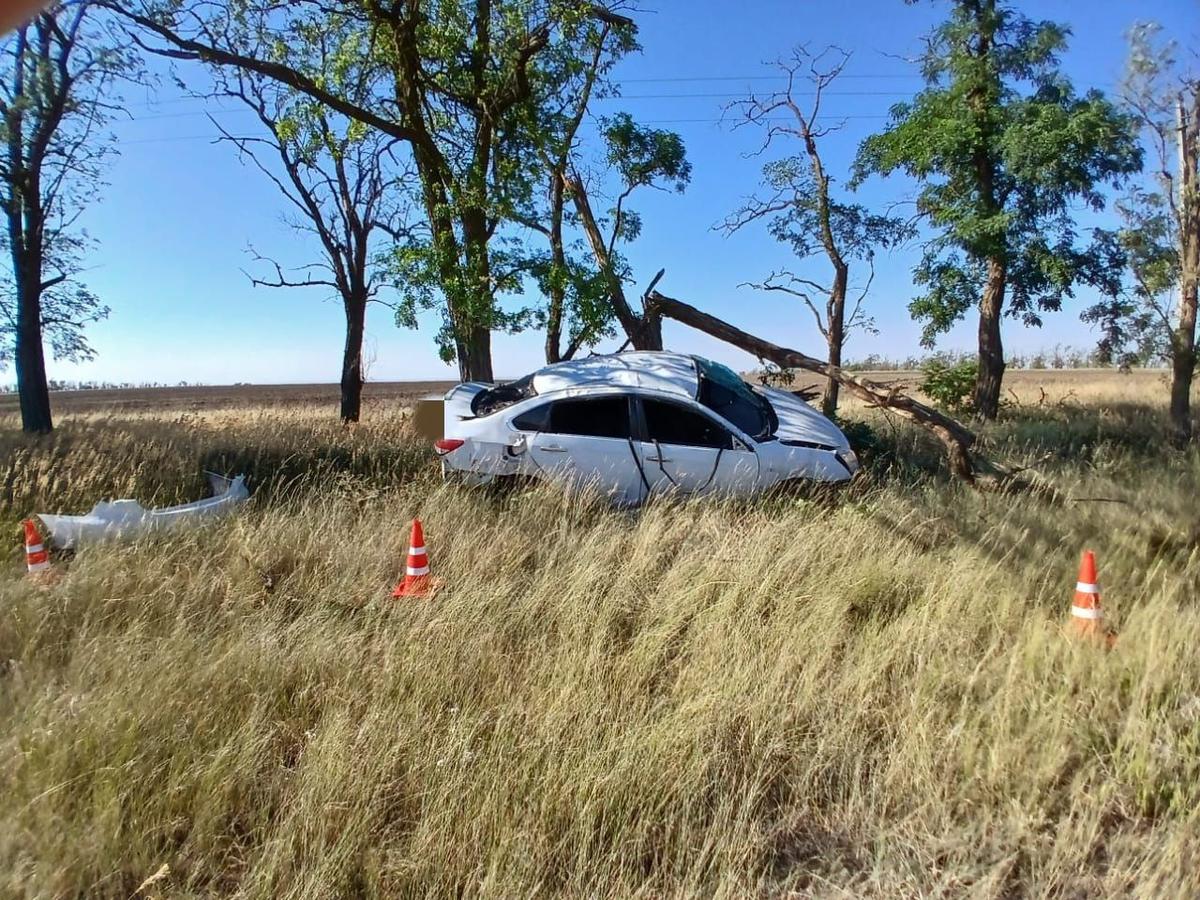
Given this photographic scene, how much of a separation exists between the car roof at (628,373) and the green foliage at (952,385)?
13.1m

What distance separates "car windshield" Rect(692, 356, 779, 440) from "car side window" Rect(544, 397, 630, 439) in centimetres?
90

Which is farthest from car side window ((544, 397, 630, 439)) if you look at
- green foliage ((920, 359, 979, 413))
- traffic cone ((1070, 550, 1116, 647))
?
green foliage ((920, 359, 979, 413))

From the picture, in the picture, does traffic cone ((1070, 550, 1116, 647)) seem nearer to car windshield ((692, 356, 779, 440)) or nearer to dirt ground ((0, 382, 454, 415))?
car windshield ((692, 356, 779, 440))

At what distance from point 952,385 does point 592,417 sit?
15.1 meters

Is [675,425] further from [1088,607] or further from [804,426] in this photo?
[1088,607]

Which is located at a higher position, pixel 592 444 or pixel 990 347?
pixel 990 347

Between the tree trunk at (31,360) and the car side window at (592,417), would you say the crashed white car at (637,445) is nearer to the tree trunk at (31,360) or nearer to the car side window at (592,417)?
the car side window at (592,417)

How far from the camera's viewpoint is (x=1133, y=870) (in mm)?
2174

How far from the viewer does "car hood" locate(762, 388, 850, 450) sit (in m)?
6.84

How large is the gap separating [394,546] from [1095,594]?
15.6 ft

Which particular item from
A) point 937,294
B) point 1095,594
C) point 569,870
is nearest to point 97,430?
point 569,870

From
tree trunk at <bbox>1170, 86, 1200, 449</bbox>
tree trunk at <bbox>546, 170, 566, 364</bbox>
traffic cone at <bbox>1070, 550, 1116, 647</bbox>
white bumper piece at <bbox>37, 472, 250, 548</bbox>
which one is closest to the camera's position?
traffic cone at <bbox>1070, 550, 1116, 647</bbox>

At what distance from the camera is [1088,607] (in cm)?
362

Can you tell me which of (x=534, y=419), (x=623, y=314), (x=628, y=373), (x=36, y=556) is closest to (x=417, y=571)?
(x=36, y=556)
